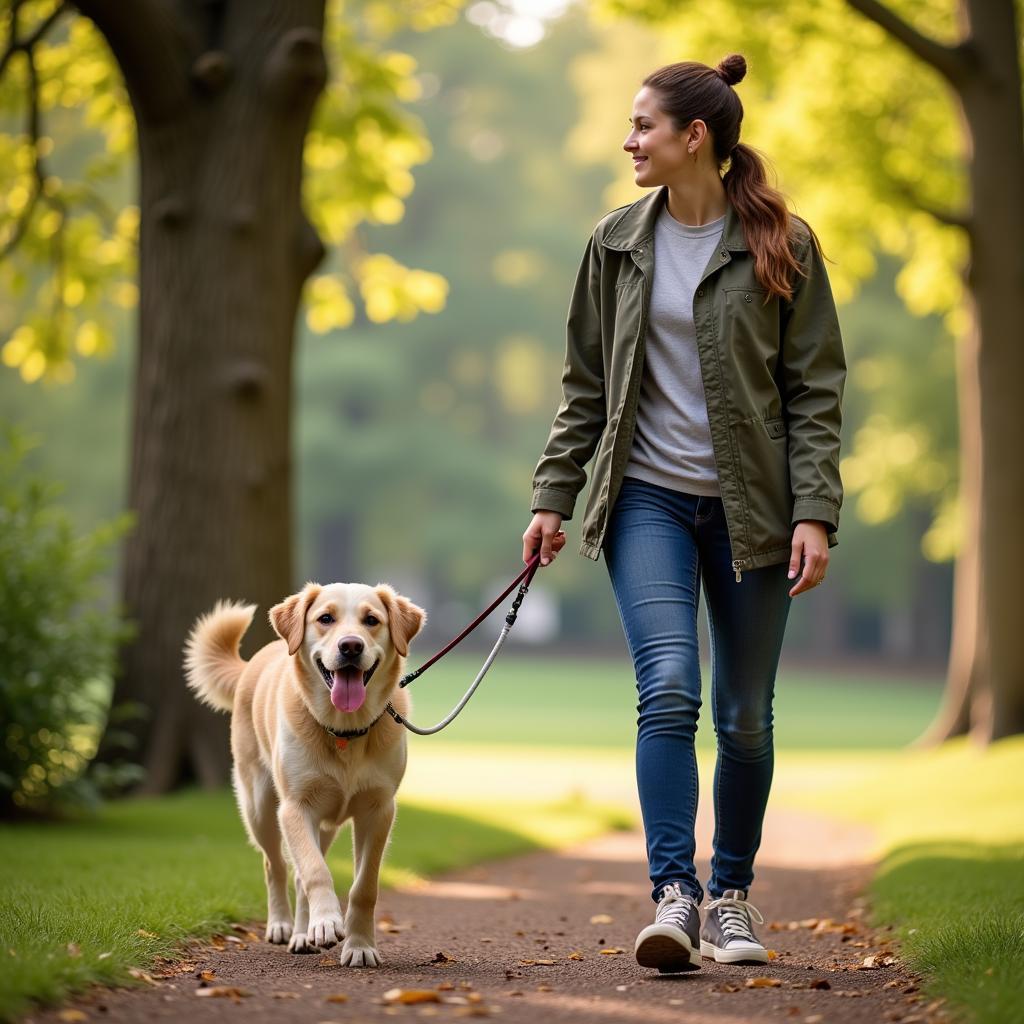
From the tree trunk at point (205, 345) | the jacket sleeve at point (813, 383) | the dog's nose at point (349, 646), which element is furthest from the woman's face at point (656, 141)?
the tree trunk at point (205, 345)

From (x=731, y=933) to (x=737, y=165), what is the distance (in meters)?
2.30

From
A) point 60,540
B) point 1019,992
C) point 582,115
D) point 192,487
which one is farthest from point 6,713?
point 582,115

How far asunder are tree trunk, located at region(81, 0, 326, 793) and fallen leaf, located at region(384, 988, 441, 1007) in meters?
5.59

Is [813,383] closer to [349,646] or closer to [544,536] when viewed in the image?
[544,536]

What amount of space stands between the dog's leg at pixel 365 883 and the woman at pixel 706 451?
0.91 meters

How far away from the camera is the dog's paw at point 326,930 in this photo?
14.8 feet

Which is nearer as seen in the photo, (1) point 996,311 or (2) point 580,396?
(2) point 580,396

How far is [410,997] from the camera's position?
3.83 metres

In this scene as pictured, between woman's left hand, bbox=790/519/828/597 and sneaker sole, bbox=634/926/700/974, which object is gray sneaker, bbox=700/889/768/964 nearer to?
sneaker sole, bbox=634/926/700/974

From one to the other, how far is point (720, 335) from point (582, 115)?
4896cm

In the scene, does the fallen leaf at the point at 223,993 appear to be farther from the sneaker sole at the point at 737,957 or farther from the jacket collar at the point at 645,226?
the jacket collar at the point at 645,226

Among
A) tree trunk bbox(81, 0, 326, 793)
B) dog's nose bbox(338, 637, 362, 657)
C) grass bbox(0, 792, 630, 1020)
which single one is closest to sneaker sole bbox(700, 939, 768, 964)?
dog's nose bbox(338, 637, 362, 657)

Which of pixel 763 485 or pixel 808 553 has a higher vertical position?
pixel 763 485

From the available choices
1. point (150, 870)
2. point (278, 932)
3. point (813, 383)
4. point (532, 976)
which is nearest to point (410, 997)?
point (532, 976)
